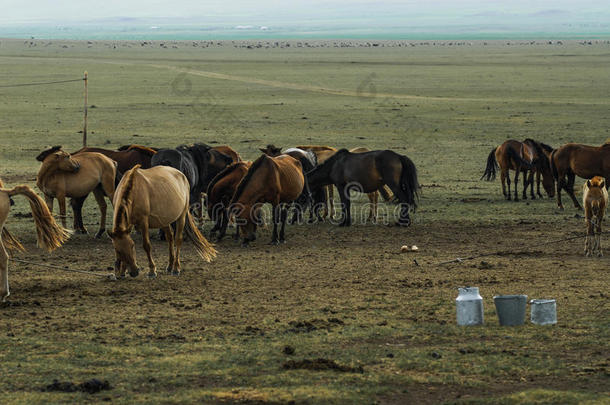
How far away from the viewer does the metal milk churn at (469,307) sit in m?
9.59

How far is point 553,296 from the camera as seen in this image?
36.3ft

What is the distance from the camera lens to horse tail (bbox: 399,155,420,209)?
17391 mm

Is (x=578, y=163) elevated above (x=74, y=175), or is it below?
above

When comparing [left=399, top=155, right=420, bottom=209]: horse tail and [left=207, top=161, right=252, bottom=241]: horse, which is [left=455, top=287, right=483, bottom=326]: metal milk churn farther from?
[left=399, top=155, right=420, bottom=209]: horse tail

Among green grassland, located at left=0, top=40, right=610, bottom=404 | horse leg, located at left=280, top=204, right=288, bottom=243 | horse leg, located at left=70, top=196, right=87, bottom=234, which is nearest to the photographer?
green grassland, located at left=0, top=40, right=610, bottom=404

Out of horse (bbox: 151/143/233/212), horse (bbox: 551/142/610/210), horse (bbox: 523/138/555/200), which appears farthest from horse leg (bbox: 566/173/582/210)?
horse (bbox: 151/143/233/212)

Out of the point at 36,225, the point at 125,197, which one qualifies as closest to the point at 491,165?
the point at 125,197

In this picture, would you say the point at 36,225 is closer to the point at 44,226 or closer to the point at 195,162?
the point at 44,226

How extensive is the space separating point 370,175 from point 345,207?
754 millimetres

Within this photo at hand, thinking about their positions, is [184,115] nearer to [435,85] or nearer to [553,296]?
[435,85]

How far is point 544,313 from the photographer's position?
9578 millimetres

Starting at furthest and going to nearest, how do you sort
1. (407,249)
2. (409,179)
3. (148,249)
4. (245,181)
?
1. (409,179)
2. (245,181)
3. (407,249)
4. (148,249)

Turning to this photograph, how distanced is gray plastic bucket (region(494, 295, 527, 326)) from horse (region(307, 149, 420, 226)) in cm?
745

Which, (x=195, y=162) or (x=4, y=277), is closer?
(x=4, y=277)
